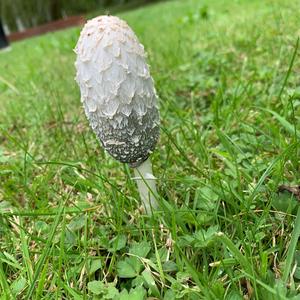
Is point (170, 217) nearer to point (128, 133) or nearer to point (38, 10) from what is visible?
point (128, 133)

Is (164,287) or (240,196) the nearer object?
(164,287)

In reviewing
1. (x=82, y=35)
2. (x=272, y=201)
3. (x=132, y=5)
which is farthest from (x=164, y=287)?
(x=132, y=5)

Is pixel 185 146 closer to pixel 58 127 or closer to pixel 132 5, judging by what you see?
pixel 58 127

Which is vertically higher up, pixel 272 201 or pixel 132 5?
pixel 272 201

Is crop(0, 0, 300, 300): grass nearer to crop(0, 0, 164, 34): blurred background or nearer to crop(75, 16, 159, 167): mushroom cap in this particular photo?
crop(75, 16, 159, 167): mushroom cap

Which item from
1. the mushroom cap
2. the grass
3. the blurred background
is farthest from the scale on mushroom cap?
the blurred background

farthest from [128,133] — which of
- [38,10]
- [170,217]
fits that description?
[38,10]

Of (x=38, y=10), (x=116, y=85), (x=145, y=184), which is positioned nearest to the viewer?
(x=116, y=85)
